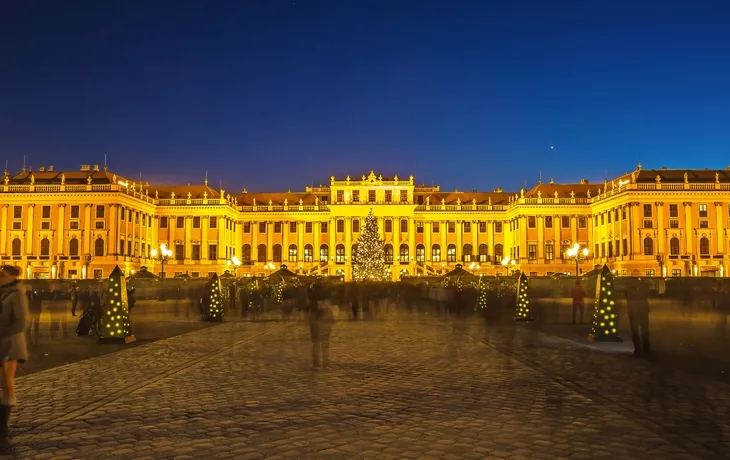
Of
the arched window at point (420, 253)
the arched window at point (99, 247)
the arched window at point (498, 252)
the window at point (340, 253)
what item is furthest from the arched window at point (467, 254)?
the arched window at point (99, 247)

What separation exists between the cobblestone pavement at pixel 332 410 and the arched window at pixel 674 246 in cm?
6515

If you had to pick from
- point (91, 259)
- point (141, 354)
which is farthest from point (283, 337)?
point (91, 259)

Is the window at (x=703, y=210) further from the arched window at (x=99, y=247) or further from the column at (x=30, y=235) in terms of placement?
the column at (x=30, y=235)

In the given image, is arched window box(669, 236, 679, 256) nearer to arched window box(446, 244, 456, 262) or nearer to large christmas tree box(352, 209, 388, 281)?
arched window box(446, 244, 456, 262)

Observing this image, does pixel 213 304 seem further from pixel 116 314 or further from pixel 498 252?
pixel 498 252

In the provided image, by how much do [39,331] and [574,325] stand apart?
15783 millimetres

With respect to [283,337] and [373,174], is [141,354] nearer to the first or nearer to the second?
[283,337]

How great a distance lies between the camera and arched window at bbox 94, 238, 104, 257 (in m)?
73.6

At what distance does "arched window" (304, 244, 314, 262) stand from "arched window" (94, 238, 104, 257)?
88.9 ft

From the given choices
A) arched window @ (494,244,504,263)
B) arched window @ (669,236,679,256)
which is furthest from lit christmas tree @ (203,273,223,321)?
arched window @ (494,244,504,263)

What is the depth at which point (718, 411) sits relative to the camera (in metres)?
8.47

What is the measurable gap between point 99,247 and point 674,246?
191 feet

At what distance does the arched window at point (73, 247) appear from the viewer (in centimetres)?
7419

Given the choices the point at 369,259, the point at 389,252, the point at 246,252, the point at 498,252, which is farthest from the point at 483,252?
the point at 369,259
